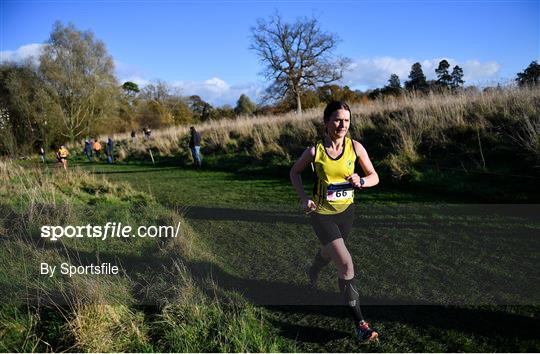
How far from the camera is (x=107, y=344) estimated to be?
3002 mm

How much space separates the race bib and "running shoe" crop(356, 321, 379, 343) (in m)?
1.02

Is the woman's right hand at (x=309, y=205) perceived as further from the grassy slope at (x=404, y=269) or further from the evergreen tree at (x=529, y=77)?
the evergreen tree at (x=529, y=77)

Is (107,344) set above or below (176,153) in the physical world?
below

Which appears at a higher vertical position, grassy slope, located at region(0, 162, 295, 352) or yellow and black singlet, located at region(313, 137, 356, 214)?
yellow and black singlet, located at region(313, 137, 356, 214)

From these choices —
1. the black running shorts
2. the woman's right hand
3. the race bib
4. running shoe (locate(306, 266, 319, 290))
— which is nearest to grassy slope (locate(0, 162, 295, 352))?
running shoe (locate(306, 266, 319, 290))

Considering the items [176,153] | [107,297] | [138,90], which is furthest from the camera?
[138,90]

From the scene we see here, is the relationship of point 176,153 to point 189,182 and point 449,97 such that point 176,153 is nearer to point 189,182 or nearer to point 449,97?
point 189,182

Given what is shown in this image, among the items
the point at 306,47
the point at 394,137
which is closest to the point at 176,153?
the point at 394,137

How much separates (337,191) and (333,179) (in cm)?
10

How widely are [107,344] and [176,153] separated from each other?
1733 centimetres

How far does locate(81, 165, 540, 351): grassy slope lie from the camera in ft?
9.43

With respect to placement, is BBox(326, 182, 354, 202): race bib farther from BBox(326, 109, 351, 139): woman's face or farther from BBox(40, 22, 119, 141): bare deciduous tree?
BBox(40, 22, 119, 141): bare deciduous tree

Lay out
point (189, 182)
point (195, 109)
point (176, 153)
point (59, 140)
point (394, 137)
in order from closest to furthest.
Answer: point (394, 137)
point (189, 182)
point (176, 153)
point (59, 140)
point (195, 109)

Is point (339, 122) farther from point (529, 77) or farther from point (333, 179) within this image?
point (529, 77)
